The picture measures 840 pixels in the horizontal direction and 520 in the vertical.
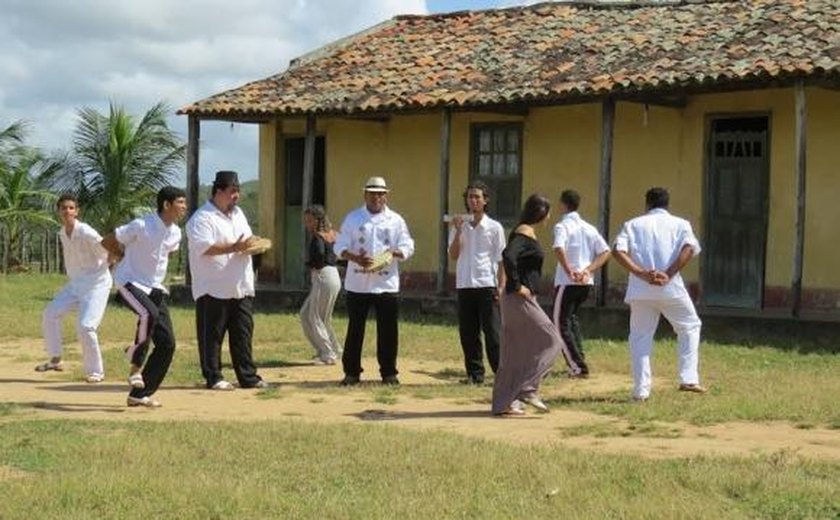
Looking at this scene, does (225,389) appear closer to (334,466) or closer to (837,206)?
(334,466)

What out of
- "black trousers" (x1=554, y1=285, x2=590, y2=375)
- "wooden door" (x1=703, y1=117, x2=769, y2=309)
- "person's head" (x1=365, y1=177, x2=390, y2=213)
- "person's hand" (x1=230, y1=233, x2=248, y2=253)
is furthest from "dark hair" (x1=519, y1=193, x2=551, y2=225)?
"wooden door" (x1=703, y1=117, x2=769, y2=309)

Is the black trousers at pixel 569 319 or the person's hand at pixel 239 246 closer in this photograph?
the person's hand at pixel 239 246

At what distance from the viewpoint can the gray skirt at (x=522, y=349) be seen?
27.3 feet

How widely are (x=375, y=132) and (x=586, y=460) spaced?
12775mm

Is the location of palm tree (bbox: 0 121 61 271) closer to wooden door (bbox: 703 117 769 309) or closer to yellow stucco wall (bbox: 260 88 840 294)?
yellow stucco wall (bbox: 260 88 840 294)

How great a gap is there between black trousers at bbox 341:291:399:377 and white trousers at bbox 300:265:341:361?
132 cm

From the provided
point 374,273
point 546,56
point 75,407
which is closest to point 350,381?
point 374,273

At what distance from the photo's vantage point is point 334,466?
634 cm

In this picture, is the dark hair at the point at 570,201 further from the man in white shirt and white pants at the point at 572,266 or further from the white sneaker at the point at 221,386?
the white sneaker at the point at 221,386

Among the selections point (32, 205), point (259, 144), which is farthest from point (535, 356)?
point (32, 205)

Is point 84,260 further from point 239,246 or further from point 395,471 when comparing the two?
point 395,471

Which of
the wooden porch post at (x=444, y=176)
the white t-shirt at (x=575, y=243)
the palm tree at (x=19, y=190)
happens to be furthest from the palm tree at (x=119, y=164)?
the white t-shirt at (x=575, y=243)

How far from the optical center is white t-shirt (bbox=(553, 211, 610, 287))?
33.4ft

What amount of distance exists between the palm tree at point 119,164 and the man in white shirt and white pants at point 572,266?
53.3 feet
